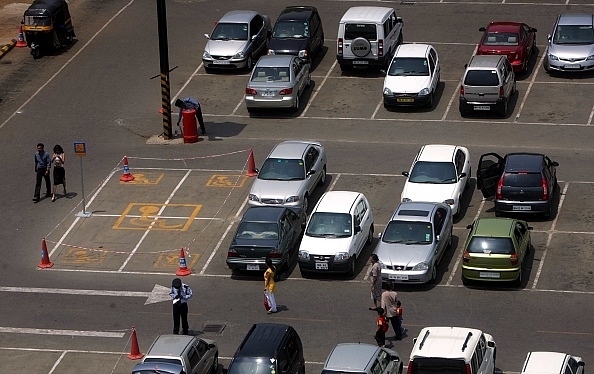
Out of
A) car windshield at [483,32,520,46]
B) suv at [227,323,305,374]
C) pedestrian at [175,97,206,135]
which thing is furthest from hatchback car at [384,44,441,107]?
suv at [227,323,305,374]

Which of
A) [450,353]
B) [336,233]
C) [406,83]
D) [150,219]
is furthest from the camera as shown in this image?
[406,83]

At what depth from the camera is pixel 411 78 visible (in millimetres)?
47156

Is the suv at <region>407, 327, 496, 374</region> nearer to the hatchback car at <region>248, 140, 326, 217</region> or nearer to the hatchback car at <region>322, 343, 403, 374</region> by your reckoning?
the hatchback car at <region>322, 343, 403, 374</region>

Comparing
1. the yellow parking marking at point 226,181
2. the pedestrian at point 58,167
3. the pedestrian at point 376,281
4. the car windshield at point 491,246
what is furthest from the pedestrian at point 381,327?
the pedestrian at point 58,167

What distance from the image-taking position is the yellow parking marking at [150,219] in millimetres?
39344

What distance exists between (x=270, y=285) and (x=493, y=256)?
17.7ft

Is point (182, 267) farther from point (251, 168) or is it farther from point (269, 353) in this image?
point (269, 353)

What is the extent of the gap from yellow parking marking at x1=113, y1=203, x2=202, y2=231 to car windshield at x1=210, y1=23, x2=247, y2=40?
12.1m

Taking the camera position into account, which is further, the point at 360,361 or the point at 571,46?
the point at 571,46

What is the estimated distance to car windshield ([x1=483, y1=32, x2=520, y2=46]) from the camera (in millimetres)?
49594

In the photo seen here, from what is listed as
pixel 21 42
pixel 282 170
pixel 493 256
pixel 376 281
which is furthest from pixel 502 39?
pixel 376 281

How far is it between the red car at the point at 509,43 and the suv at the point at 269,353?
22288mm

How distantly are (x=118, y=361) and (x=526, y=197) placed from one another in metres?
12.4

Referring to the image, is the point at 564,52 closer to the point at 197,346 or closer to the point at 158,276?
the point at 158,276
